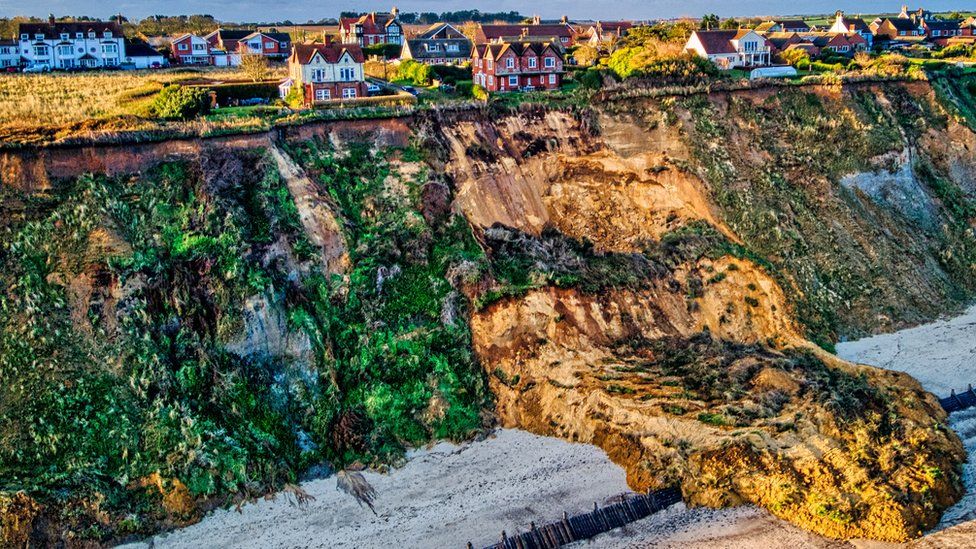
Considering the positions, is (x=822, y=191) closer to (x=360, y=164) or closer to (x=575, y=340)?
(x=575, y=340)

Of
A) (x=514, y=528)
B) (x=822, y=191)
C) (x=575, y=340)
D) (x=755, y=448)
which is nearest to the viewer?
(x=514, y=528)

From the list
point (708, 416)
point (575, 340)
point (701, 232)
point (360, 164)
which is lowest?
point (708, 416)

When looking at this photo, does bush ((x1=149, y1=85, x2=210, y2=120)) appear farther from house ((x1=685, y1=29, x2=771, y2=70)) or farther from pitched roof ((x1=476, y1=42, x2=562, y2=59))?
house ((x1=685, y1=29, x2=771, y2=70))

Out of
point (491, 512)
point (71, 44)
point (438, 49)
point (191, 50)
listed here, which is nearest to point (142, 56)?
point (71, 44)

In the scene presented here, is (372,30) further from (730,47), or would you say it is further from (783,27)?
(783,27)

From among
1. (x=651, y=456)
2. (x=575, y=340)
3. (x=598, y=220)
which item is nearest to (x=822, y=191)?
(x=598, y=220)

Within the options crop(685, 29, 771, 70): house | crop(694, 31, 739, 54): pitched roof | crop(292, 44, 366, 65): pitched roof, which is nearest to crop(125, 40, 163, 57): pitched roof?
crop(292, 44, 366, 65): pitched roof

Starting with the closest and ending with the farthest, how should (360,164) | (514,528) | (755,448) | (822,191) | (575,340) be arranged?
(514,528) < (755,448) < (575,340) < (360,164) < (822,191)
